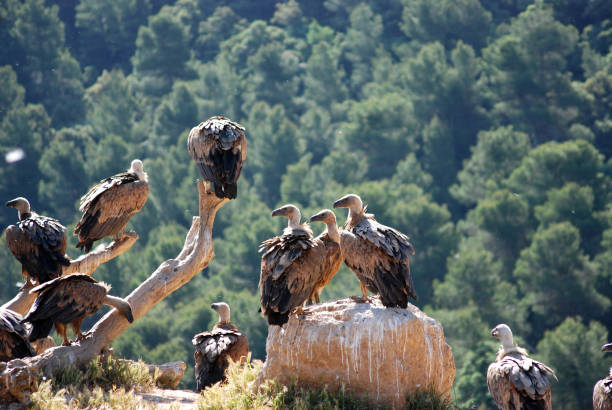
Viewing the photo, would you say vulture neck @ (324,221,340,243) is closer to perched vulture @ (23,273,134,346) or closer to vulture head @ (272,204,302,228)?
vulture head @ (272,204,302,228)

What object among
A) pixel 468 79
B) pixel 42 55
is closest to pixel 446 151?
pixel 468 79

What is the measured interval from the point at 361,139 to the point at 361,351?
1923 inches

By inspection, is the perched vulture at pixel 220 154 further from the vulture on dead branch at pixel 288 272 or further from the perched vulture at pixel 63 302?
the perched vulture at pixel 63 302

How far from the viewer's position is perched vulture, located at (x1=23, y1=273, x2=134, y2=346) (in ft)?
31.2

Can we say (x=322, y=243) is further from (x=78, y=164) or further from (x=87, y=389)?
(x=78, y=164)

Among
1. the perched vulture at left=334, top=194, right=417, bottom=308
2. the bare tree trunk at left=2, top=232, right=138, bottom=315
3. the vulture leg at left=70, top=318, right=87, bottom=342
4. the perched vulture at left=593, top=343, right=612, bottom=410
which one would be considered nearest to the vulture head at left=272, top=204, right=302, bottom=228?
the perched vulture at left=334, top=194, right=417, bottom=308

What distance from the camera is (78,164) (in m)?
54.2

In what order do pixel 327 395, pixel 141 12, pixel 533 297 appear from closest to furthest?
1. pixel 327 395
2. pixel 533 297
3. pixel 141 12

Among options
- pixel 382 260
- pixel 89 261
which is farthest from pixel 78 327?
pixel 382 260

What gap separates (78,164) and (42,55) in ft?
42.9

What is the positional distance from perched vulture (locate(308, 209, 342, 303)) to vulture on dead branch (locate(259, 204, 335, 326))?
11mm

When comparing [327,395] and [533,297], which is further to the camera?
[533,297]

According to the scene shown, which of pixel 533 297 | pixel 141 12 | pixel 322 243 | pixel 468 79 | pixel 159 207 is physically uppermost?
pixel 141 12

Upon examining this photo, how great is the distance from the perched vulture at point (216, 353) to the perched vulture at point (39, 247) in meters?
2.12
